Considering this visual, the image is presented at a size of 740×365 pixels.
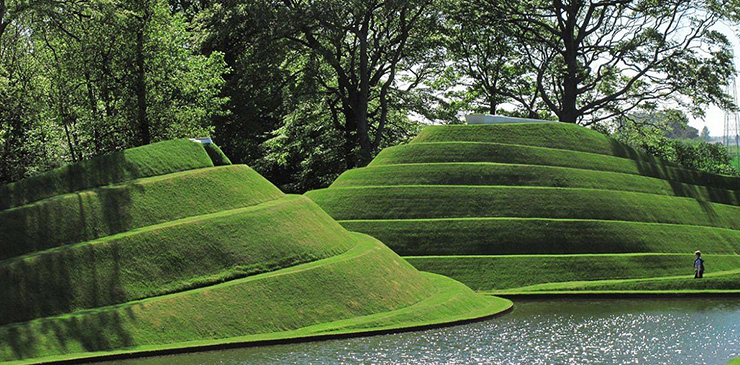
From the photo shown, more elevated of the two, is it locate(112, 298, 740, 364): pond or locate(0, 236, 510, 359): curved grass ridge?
locate(0, 236, 510, 359): curved grass ridge

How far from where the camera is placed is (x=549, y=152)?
182 feet

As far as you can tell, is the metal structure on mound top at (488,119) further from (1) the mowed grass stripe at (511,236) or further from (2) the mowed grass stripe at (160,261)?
(2) the mowed grass stripe at (160,261)

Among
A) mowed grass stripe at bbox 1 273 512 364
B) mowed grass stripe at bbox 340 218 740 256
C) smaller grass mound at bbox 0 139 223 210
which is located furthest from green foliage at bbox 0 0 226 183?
mowed grass stripe at bbox 1 273 512 364

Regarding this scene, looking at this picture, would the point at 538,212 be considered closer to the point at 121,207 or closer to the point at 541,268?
the point at 541,268

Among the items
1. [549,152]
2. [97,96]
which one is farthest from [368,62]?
[97,96]

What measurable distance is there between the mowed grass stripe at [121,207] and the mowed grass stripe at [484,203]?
13153mm

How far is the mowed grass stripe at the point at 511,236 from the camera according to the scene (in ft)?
155

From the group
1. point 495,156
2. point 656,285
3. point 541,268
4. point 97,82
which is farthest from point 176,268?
point 495,156

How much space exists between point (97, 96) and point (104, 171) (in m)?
16.3

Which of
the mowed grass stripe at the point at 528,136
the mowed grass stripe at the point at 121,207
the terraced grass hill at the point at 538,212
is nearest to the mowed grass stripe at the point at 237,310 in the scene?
the mowed grass stripe at the point at 121,207

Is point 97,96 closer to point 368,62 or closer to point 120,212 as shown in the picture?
point 120,212

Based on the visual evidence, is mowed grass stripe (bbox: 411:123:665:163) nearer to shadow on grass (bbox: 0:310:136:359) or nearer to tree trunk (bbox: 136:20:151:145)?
tree trunk (bbox: 136:20:151:145)

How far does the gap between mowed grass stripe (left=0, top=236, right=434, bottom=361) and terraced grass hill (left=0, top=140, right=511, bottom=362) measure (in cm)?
5

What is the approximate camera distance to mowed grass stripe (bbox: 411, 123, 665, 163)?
56.2m
